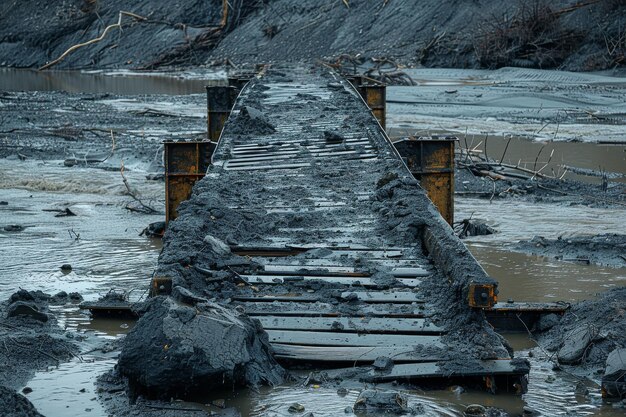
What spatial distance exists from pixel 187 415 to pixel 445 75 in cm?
2860

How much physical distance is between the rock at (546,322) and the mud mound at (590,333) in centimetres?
2

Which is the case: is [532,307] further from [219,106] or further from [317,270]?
[219,106]

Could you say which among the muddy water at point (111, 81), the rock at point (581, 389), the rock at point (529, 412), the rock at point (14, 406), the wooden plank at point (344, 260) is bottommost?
the rock at point (581, 389)

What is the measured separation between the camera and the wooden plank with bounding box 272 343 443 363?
17.1ft

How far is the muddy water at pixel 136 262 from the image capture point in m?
5.07

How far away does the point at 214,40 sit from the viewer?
45.6 meters

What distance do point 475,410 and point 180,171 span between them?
16.7 feet

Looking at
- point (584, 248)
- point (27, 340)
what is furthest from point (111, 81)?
point (27, 340)

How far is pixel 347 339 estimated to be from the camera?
544cm

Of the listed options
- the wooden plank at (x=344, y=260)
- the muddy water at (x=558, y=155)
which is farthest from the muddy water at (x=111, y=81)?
the wooden plank at (x=344, y=260)

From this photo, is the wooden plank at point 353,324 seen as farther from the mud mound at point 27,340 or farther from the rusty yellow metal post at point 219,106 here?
the rusty yellow metal post at point 219,106

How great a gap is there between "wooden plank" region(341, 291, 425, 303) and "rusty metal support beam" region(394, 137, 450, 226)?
3297 mm

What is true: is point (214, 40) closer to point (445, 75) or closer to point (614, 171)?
point (445, 75)

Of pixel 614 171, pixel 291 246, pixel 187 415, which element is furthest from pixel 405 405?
pixel 614 171
